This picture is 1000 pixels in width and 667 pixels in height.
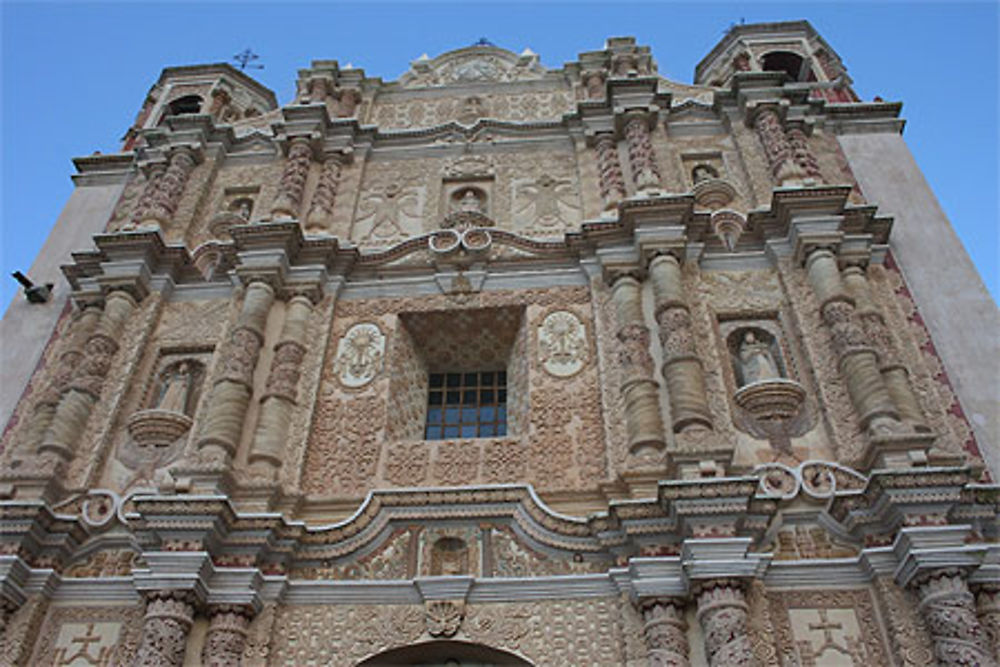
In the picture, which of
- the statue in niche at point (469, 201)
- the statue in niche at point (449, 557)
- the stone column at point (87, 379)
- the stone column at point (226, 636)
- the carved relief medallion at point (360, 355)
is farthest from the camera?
the statue in niche at point (469, 201)

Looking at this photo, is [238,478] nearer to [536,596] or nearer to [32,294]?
[536,596]

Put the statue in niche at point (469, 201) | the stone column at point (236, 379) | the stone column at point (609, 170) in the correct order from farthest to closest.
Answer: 1. the statue in niche at point (469, 201)
2. the stone column at point (609, 170)
3. the stone column at point (236, 379)

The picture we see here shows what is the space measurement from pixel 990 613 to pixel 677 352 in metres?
3.45

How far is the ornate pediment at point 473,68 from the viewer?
45.3ft

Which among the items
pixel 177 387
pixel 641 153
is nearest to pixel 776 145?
pixel 641 153

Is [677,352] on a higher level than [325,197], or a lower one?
lower

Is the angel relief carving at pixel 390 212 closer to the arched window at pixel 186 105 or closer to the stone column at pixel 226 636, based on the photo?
the arched window at pixel 186 105

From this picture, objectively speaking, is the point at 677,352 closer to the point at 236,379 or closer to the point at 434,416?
the point at 434,416

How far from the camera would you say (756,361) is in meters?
8.58

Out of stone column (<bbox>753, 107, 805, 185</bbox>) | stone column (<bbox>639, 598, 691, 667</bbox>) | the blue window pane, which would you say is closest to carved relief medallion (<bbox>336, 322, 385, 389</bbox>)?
the blue window pane

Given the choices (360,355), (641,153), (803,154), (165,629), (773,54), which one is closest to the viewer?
(165,629)

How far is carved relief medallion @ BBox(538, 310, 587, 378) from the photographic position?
900 cm

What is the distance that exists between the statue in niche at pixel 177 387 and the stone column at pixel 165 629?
97.5 inches

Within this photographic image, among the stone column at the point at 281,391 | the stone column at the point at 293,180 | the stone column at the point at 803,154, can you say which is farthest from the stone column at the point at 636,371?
the stone column at the point at 293,180
